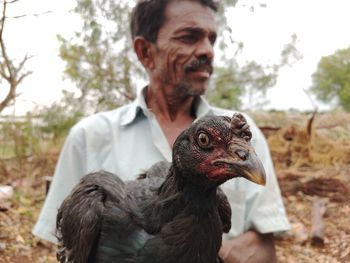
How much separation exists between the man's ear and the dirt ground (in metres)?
1.09

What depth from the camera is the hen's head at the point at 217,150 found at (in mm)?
1338

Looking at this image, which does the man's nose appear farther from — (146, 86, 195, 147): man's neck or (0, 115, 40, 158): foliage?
(0, 115, 40, 158): foliage

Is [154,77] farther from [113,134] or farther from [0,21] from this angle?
[0,21]

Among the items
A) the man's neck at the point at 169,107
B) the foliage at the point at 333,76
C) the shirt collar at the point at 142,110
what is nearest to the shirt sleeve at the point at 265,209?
the shirt collar at the point at 142,110

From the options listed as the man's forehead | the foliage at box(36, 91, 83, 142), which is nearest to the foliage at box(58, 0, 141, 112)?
the foliage at box(36, 91, 83, 142)

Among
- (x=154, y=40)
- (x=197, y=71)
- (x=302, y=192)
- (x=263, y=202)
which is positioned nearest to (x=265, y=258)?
(x=263, y=202)

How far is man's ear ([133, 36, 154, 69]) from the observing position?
2633 mm

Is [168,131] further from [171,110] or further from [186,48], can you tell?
[186,48]

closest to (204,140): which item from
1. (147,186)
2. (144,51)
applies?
(147,186)

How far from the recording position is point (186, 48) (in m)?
2.45

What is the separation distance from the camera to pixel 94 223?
158cm

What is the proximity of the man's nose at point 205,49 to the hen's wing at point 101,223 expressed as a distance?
0.94 metres

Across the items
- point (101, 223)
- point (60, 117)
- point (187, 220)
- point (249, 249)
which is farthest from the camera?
point (60, 117)

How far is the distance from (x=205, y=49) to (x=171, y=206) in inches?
44.8
